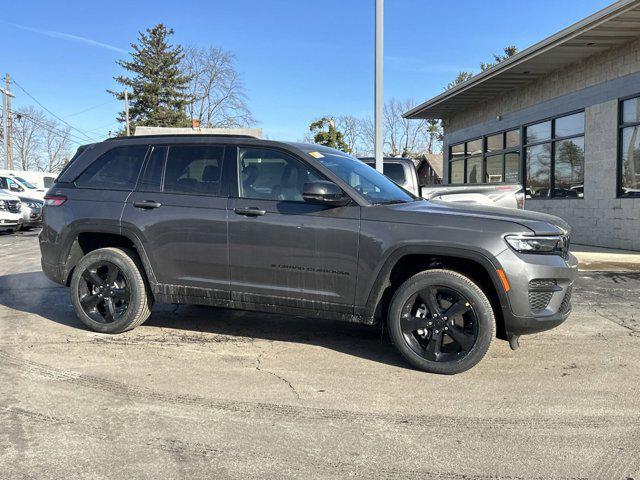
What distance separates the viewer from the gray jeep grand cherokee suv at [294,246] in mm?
4238

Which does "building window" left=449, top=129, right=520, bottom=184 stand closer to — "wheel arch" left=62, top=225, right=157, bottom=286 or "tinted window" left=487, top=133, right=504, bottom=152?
"tinted window" left=487, top=133, right=504, bottom=152

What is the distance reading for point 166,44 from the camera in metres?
61.1

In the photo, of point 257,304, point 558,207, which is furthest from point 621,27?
point 257,304

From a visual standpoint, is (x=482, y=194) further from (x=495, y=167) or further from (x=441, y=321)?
(x=495, y=167)

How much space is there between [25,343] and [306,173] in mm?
3122

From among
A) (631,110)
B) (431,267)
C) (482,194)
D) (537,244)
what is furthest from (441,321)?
(631,110)

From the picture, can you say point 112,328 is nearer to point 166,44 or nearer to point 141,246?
point 141,246

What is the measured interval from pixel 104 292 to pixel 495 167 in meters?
16.2

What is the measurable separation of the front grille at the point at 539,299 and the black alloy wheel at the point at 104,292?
144 inches

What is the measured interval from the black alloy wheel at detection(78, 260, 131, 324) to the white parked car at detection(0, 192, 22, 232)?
14.0m

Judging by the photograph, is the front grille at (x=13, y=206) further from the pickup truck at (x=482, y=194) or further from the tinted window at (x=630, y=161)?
the tinted window at (x=630, y=161)

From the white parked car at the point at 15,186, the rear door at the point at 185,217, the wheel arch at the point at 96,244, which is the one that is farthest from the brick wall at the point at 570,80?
the white parked car at the point at 15,186

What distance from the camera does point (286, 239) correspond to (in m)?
4.67

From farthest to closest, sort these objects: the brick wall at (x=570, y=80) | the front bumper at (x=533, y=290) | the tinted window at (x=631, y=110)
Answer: the brick wall at (x=570, y=80) < the tinted window at (x=631, y=110) < the front bumper at (x=533, y=290)
